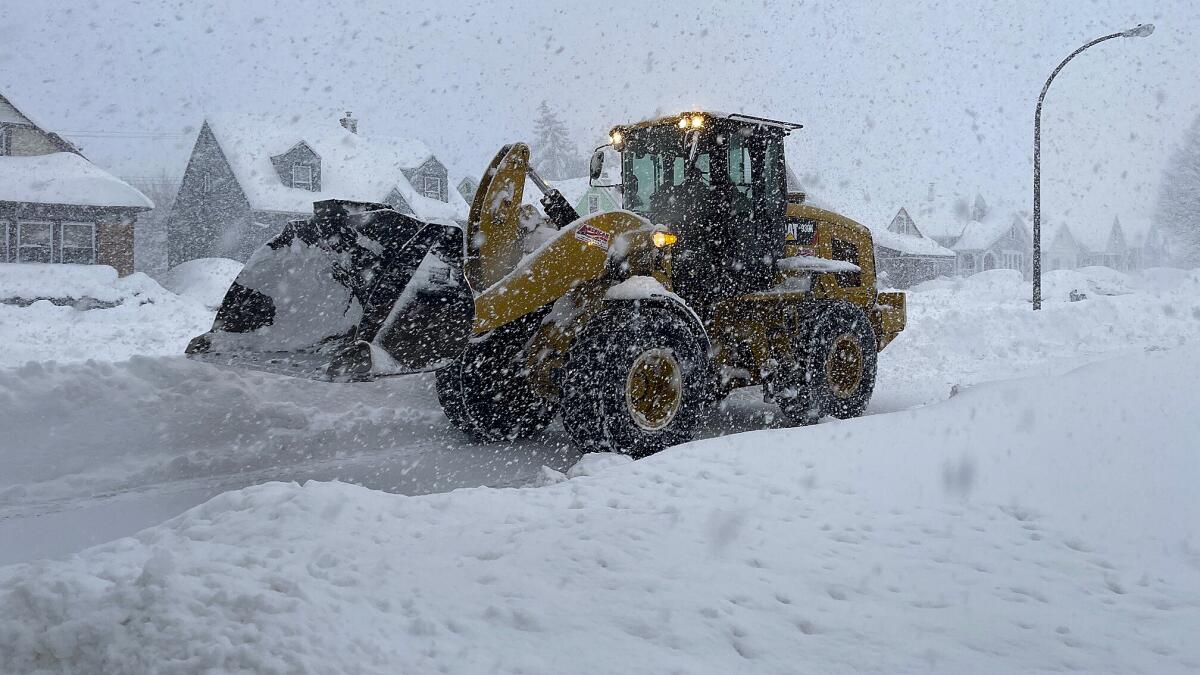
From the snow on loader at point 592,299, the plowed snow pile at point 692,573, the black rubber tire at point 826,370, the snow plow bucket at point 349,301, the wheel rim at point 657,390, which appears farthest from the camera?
the black rubber tire at point 826,370

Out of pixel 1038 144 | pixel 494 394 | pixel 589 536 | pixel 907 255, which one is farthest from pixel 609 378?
pixel 907 255

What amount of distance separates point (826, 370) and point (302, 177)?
2860cm

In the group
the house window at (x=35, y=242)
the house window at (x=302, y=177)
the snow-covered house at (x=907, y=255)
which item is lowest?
the house window at (x=35, y=242)

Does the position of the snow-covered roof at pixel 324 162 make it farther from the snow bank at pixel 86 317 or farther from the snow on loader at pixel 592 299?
the snow on loader at pixel 592 299

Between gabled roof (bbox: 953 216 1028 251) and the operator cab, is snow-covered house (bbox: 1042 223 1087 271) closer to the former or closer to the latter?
gabled roof (bbox: 953 216 1028 251)

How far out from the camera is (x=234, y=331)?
233 inches

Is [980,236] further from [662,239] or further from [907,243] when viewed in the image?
[662,239]

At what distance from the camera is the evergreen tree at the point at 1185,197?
55.5 meters

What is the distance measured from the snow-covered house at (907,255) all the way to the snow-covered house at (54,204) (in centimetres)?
3485

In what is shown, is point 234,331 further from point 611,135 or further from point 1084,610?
point 1084,610

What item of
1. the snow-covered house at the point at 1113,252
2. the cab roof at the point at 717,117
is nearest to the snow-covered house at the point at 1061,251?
the snow-covered house at the point at 1113,252

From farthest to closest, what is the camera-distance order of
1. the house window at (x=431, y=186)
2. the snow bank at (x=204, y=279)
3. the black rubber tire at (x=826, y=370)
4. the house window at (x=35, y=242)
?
the house window at (x=431, y=186) → the snow bank at (x=204, y=279) → the house window at (x=35, y=242) → the black rubber tire at (x=826, y=370)

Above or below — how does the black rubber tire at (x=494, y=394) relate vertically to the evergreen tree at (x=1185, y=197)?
below

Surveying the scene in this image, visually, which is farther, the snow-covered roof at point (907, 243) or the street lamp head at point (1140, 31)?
the snow-covered roof at point (907, 243)
